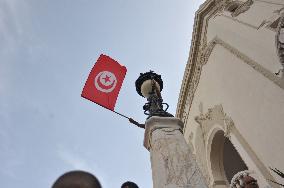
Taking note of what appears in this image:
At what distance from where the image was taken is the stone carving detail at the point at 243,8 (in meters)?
10.1

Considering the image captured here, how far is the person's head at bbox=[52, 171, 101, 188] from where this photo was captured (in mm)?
1684

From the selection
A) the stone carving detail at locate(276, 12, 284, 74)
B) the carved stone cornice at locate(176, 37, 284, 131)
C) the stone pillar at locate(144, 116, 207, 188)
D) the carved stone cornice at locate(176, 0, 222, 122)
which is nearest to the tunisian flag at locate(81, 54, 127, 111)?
the stone pillar at locate(144, 116, 207, 188)

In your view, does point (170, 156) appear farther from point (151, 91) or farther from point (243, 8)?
point (243, 8)

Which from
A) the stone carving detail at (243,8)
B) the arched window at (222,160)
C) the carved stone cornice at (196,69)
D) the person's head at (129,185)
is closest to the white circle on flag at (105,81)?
the person's head at (129,185)

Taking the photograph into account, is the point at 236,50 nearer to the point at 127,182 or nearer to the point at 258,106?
the point at 258,106

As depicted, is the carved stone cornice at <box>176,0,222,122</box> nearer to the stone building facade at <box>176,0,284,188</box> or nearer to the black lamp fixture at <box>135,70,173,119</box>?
the stone building facade at <box>176,0,284,188</box>

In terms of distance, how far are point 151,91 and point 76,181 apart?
406 cm

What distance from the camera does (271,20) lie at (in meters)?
8.29

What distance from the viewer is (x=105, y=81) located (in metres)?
6.44

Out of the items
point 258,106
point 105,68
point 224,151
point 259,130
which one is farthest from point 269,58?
point 224,151

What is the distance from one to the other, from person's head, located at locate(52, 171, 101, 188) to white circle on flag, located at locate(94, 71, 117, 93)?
4531 mm

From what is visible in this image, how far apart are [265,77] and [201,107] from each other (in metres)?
3.88

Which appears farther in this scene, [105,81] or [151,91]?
[105,81]

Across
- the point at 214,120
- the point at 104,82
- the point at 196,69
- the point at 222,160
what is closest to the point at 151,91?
the point at 104,82
